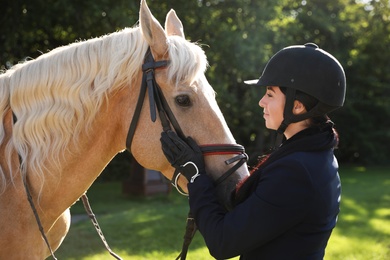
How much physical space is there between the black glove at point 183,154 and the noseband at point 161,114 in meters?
0.05

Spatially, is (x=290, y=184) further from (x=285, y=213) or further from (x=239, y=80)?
(x=239, y=80)

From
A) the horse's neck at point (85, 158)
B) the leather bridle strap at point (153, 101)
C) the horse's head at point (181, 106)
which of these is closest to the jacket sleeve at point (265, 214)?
the horse's head at point (181, 106)

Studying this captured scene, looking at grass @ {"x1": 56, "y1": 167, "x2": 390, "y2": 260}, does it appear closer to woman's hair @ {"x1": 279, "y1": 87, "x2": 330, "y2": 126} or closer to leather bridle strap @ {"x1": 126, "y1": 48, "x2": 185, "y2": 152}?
leather bridle strap @ {"x1": 126, "y1": 48, "x2": 185, "y2": 152}

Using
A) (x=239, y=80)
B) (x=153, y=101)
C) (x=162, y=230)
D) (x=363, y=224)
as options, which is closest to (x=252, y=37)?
(x=239, y=80)

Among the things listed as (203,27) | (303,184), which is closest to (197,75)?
(303,184)

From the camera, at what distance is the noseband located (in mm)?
2297

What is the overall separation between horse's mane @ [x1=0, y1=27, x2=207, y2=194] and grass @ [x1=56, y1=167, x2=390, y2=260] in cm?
435

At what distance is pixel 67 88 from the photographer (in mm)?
2414

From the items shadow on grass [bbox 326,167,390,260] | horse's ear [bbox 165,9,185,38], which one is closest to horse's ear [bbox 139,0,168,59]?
horse's ear [bbox 165,9,185,38]

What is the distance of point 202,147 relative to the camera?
2.30 meters

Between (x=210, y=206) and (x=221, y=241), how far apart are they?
0.17 m

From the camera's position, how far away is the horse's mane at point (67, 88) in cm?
238

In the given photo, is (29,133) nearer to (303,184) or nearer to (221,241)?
(221,241)

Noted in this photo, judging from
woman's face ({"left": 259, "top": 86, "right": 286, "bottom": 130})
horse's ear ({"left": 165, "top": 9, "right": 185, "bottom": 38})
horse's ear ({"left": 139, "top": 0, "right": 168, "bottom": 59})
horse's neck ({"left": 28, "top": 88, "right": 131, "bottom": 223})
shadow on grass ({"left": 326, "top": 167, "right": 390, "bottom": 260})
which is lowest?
shadow on grass ({"left": 326, "top": 167, "right": 390, "bottom": 260})
